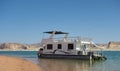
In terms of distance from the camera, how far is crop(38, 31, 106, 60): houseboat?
1405 inches

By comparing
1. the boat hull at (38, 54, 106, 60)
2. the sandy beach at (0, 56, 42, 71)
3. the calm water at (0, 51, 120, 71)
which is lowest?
the calm water at (0, 51, 120, 71)

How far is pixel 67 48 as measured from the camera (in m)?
36.8

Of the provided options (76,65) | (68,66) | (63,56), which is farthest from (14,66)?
(63,56)

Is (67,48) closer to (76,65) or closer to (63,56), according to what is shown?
(63,56)

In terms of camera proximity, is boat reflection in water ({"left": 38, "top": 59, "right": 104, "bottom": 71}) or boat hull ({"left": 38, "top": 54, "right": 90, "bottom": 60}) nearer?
boat reflection in water ({"left": 38, "top": 59, "right": 104, "bottom": 71})

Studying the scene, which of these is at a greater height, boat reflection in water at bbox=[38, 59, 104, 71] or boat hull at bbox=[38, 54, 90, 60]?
boat hull at bbox=[38, 54, 90, 60]

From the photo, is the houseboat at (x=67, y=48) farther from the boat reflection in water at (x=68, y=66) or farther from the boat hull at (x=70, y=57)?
the boat reflection in water at (x=68, y=66)

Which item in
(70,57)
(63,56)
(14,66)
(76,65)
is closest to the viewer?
A: (14,66)

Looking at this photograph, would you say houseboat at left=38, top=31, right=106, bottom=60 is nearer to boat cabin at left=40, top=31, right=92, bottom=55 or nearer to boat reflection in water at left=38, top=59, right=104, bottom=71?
boat cabin at left=40, top=31, right=92, bottom=55

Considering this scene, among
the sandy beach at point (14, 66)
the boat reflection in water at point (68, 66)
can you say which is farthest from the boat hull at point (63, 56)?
the sandy beach at point (14, 66)

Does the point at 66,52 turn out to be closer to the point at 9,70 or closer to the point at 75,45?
the point at 75,45

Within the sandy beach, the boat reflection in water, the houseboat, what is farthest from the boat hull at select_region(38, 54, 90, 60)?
the sandy beach

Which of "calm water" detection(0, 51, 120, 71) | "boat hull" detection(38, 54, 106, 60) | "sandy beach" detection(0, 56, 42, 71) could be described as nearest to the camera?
"sandy beach" detection(0, 56, 42, 71)

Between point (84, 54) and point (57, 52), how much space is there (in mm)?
3752
